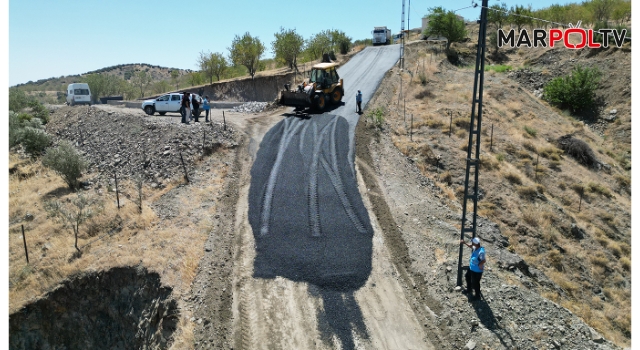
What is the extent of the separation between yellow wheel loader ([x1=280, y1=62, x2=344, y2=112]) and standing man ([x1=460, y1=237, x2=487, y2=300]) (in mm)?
16215

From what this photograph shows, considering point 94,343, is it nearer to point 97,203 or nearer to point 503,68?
point 97,203

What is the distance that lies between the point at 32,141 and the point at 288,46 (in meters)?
27.6

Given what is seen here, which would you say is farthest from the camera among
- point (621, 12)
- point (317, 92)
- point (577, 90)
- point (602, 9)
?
point (602, 9)

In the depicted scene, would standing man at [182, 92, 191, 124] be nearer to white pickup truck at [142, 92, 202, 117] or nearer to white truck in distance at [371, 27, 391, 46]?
white pickup truck at [142, 92, 202, 117]

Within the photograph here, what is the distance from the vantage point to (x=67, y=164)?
1958 centimetres

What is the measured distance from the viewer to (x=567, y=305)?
12.9 meters

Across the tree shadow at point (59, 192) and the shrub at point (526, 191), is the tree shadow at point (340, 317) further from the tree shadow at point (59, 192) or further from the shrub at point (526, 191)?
the tree shadow at point (59, 192)

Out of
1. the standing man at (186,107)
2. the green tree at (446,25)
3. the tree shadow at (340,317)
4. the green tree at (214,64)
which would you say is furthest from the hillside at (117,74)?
the tree shadow at (340,317)

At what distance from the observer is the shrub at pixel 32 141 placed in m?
27.4

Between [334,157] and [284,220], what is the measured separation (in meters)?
5.57

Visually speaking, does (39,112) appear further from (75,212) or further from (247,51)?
(75,212)

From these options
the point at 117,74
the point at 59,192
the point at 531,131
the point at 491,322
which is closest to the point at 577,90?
the point at 531,131

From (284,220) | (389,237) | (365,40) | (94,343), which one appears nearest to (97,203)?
(94,343)

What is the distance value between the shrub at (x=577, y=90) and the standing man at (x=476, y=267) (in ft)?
95.4
